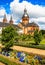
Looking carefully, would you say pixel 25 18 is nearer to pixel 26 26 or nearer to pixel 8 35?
pixel 26 26

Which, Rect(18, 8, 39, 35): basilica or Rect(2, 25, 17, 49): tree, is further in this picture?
Rect(18, 8, 39, 35): basilica

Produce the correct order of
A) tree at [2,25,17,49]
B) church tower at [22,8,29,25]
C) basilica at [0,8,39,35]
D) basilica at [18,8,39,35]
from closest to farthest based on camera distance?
tree at [2,25,17,49] < basilica at [0,8,39,35] < basilica at [18,8,39,35] < church tower at [22,8,29,25]

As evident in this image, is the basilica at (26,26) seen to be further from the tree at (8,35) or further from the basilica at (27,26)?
the tree at (8,35)

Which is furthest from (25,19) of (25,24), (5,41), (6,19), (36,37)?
(5,41)

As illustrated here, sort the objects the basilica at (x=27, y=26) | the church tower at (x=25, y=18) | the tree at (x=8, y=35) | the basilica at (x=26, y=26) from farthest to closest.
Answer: the church tower at (x=25, y=18) < the basilica at (x=27, y=26) < the basilica at (x=26, y=26) < the tree at (x=8, y=35)

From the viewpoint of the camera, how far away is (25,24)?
125m

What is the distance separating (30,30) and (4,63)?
97629 millimetres

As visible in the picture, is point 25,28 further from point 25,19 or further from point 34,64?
point 34,64

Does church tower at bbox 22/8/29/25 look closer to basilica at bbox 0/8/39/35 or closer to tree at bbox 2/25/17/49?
basilica at bbox 0/8/39/35

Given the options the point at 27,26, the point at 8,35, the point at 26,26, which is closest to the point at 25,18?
the point at 26,26

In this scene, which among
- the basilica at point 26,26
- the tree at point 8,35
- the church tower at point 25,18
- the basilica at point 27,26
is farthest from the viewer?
the church tower at point 25,18

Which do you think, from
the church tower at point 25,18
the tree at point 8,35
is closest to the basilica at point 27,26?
the church tower at point 25,18

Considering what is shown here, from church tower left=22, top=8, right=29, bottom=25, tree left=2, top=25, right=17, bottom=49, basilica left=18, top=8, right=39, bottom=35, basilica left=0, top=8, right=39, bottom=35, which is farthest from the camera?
church tower left=22, top=8, right=29, bottom=25

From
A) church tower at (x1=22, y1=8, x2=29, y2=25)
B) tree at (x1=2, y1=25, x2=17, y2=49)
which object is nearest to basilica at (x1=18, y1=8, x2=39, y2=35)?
church tower at (x1=22, y1=8, x2=29, y2=25)
